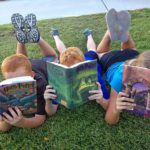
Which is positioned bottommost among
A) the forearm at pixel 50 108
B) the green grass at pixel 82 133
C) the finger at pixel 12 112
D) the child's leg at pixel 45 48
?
the green grass at pixel 82 133

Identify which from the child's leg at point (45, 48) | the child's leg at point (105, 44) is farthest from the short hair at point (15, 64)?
the child's leg at point (105, 44)

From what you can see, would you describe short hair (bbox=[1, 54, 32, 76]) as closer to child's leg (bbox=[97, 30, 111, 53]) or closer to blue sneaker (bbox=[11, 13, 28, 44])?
blue sneaker (bbox=[11, 13, 28, 44])

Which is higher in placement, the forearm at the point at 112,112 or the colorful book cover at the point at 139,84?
the colorful book cover at the point at 139,84

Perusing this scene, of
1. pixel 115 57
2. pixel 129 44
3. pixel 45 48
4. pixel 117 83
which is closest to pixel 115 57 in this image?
pixel 115 57

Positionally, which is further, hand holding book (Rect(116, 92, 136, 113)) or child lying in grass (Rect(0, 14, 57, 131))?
child lying in grass (Rect(0, 14, 57, 131))

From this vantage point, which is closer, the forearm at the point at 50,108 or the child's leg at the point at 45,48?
the forearm at the point at 50,108

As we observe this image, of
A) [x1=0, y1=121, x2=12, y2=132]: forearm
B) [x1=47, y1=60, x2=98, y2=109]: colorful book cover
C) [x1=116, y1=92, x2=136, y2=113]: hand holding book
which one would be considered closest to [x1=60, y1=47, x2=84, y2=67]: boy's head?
[x1=47, y1=60, x2=98, y2=109]: colorful book cover

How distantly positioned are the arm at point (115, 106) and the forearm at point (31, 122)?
417 mm

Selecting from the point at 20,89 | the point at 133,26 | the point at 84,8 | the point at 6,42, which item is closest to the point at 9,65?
the point at 20,89

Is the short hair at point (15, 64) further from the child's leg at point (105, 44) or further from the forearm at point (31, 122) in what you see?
the child's leg at point (105, 44)

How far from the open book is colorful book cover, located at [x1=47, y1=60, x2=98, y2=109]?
5.3 inches

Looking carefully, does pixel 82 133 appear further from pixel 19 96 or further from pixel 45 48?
pixel 45 48

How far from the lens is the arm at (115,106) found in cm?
189

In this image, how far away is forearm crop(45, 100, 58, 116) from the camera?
215cm
